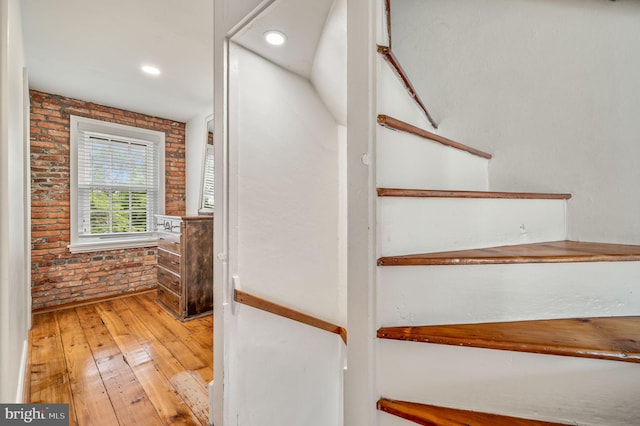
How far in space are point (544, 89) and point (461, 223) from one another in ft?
3.22

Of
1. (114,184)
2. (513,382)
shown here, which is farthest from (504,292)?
(114,184)

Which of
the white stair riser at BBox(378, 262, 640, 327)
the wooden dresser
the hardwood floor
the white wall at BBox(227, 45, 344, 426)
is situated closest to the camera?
the white stair riser at BBox(378, 262, 640, 327)

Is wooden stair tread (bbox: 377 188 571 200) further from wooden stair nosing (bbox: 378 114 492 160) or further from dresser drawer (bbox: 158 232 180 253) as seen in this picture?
dresser drawer (bbox: 158 232 180 253)

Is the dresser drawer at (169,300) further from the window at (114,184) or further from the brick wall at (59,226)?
the window at (114,184)

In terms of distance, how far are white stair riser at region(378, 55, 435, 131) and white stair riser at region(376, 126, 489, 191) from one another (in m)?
0.09

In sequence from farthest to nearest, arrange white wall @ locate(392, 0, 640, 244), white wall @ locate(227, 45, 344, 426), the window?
the window → white wall @ locate(227, 45, 344, 426) → white wall @ locate(392, 0, 640, 244)

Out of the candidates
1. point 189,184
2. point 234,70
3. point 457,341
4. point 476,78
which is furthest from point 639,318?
point 189,184

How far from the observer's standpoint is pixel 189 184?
4.05 m

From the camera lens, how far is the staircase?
627 mm

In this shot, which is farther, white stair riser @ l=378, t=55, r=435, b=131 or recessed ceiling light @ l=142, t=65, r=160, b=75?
recessed ceiling light @ l=142, t=65, r=160, b=75

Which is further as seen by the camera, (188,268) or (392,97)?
(188,268)

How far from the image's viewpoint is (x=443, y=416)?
673 millimetres

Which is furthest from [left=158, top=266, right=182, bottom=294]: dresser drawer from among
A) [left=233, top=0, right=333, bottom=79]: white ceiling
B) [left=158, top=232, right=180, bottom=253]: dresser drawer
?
[left=233, top=0, right=333, bottom=79]: white ceiling

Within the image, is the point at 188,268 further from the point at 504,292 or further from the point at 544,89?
the point at 544,89
